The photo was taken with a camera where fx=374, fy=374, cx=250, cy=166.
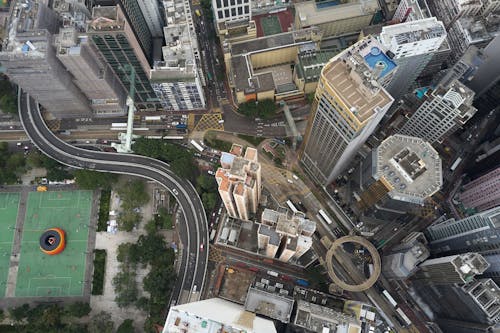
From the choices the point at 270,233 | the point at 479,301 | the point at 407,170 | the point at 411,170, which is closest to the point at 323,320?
the point at 270,233

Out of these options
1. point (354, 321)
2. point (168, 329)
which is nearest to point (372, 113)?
point (354, 321)

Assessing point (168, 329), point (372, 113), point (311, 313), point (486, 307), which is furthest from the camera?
point (311, 313)

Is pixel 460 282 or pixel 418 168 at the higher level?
pixel 418 168

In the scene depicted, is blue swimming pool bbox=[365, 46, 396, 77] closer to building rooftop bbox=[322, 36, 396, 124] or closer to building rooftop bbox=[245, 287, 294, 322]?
building rooftop bbox=[322, 36, 396, 124]

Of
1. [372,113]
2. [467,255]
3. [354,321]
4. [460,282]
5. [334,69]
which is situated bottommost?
[354,321]

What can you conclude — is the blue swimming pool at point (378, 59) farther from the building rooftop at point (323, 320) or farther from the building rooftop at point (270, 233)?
the building rooftop at point (323, 320)

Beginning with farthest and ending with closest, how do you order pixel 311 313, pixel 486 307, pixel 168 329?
pixel 311 313 < pixel 486 307 < pixel 168 329

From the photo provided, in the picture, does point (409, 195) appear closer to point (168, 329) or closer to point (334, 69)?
point (334, 69)
